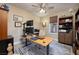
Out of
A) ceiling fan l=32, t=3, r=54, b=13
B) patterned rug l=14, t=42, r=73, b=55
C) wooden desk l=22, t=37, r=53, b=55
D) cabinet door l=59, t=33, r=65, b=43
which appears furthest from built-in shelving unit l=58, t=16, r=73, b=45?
ceiling fan l=32, t=3, r=54, b=13

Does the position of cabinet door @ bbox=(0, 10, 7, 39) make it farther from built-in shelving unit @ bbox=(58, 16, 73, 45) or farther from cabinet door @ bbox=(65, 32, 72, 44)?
cabinet door @ bbox=(65, 32, 72, 44)

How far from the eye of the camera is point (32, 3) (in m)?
1.62

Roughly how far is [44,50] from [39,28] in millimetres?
447

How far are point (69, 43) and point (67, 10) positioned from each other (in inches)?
25.1

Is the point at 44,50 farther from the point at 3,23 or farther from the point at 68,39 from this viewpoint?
the point at 3,23

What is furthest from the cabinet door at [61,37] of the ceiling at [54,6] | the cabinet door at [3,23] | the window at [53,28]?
the cabinet door at [3,23]

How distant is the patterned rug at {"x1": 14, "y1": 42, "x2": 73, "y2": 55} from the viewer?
162 cm

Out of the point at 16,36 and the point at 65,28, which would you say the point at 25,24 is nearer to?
the point at 16,36

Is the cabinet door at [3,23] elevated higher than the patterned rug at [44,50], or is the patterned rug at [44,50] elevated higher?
the cabinet door at [3,23]

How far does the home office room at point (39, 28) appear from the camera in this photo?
1.58 m

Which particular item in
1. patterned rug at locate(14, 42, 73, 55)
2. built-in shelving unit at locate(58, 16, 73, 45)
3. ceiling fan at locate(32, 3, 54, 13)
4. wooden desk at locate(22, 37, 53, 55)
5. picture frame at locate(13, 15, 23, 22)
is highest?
ceiling fan at locate(32, 3, 54, 13)

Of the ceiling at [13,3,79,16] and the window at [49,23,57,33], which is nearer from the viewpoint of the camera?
the ceiling at [13,3,79,16]

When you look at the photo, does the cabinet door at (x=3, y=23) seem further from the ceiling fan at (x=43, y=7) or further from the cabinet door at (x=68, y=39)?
the cabinet door at (x=68, y=39)

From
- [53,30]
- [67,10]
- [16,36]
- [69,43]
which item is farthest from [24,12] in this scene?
[69,43]
